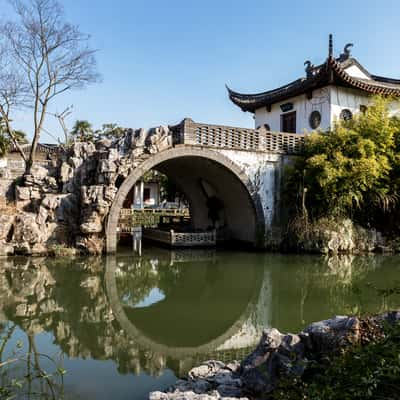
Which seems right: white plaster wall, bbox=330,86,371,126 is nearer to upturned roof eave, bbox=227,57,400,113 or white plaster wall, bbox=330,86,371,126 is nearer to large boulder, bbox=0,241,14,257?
upturned roof eave, bbox=227,57,400,113

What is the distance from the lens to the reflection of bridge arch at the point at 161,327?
4156 mm

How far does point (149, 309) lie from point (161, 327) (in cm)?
93

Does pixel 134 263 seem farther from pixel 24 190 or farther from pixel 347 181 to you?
pixel 347 181

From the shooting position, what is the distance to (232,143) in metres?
11.4

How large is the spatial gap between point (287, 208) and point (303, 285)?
16.9 feet

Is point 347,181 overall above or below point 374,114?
below

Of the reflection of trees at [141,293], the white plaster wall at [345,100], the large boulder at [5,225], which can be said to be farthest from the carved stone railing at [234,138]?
the large boulder at [5,225]

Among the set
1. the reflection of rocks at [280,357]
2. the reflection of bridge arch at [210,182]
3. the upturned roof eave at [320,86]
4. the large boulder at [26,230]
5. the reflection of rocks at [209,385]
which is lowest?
the reflection of rocks at [209,385]

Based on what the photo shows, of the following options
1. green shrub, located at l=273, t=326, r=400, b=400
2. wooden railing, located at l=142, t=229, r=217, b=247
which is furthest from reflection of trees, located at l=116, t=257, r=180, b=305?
green shrub, located at l=273, t=326, r=400, b=400

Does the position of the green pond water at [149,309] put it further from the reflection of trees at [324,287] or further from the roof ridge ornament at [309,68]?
the roof ridge ornament at [309,68]

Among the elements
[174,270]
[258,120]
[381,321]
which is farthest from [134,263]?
[258,120]

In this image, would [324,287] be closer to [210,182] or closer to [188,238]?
[188,238]

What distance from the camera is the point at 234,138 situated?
11.4 metres

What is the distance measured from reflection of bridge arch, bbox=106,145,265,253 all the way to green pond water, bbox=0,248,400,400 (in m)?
1.84
